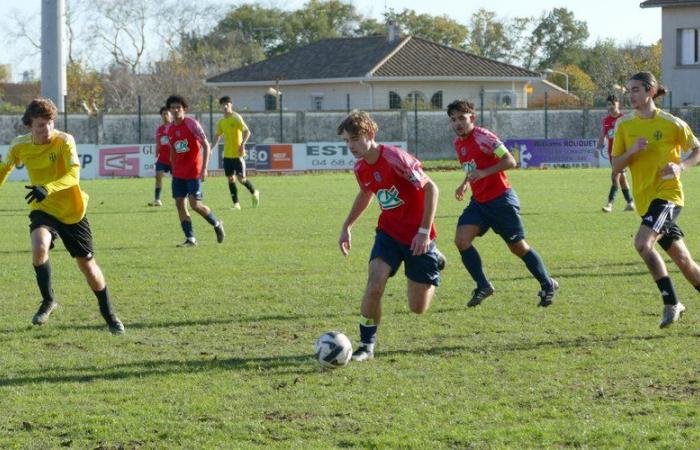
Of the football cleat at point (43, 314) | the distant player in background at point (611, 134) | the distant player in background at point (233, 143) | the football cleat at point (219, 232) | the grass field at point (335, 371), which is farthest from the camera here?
the distant player in background at point (233, 143)

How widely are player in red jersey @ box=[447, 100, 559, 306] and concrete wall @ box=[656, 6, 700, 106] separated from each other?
46.8m

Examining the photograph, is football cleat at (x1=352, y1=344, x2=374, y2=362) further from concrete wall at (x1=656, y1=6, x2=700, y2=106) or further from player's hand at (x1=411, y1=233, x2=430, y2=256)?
concrete wall at (x1=656, y1=6, x2=700, y2=106)

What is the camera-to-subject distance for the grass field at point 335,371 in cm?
593

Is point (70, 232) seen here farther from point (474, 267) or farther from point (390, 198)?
point (474, 267)

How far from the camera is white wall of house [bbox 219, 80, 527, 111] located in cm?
5866

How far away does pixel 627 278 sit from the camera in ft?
37.6

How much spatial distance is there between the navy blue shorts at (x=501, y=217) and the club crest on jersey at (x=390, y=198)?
7.53 ft

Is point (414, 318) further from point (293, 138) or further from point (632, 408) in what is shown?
point (293, 138)

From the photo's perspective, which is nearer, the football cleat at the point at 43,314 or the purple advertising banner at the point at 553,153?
the football cleat at the point at 43,314

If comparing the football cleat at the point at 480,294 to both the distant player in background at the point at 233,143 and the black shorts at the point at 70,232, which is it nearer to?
the black shorts at the point at 70,232

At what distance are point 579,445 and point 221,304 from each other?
516 cm

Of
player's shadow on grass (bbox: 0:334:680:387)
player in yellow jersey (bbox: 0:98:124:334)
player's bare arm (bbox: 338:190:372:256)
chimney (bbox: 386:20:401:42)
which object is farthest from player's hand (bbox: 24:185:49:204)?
chimney (bbox: 386:20:401:42)

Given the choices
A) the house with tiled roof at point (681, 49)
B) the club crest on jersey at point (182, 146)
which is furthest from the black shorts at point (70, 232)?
the house with tiled roof at point (681, 49)

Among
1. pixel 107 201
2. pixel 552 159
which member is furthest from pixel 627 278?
pixel 552 159
